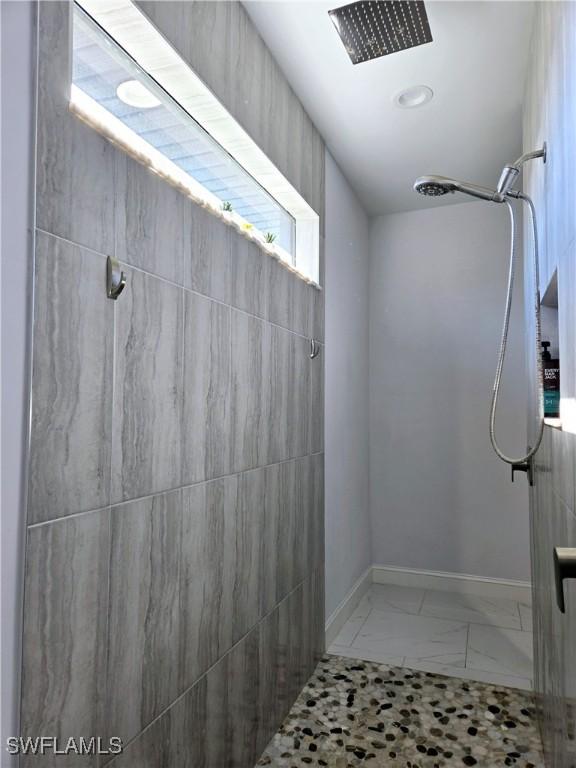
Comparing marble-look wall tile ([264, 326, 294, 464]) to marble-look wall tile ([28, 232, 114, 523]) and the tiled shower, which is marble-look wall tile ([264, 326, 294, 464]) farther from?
marble-look wall tile ([28, 232, 114, 523])

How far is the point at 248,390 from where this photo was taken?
1703mm

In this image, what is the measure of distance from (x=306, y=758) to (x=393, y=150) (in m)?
2.74

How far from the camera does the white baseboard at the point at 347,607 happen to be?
2.54 m

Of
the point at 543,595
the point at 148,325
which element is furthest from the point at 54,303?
the point at 543,595

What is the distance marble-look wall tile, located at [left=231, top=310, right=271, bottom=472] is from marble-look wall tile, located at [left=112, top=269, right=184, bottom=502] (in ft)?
1.04

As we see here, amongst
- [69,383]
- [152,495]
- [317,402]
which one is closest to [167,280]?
[69,383]

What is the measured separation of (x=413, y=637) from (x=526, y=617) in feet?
2.42

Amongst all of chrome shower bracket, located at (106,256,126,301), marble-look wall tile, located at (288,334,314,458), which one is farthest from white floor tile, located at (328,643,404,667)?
chrome shower bracket, located at (106,256,126,301)

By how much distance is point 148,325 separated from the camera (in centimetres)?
118

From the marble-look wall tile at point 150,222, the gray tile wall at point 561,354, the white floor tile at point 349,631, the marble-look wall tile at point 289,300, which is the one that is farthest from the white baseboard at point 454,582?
the marble-look wall tile at point 150,222

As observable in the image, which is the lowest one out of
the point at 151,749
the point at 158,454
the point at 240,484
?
the point at 151,749

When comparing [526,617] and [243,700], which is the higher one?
[243,700]

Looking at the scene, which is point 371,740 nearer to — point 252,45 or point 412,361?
point 412,361

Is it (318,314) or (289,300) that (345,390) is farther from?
(289,300)
